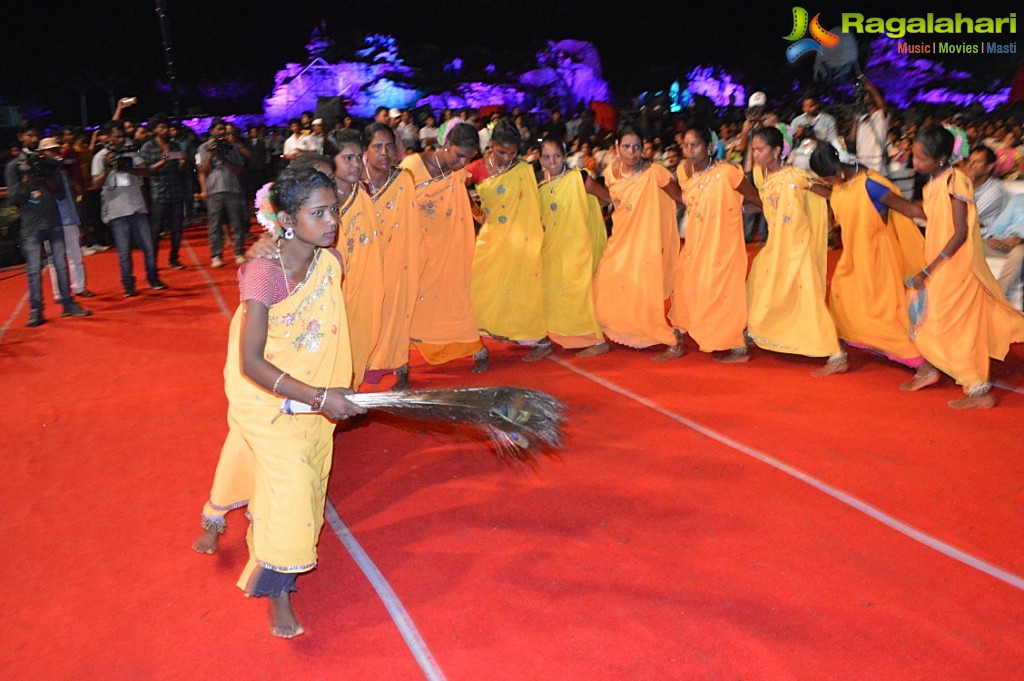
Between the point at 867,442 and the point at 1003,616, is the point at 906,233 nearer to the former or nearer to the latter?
the point at 867,442

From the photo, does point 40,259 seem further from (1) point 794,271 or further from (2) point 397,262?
(1) point 794,271

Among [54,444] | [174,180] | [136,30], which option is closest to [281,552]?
[54,444]

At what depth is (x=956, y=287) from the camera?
5.36 m

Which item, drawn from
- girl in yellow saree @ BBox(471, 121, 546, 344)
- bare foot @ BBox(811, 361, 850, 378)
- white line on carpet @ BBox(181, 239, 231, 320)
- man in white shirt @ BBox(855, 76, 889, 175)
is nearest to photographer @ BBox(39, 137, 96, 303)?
white line on carpet @ BBox(181, 239, 231, 320)

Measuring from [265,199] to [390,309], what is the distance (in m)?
2.53

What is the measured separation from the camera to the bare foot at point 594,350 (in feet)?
22.7

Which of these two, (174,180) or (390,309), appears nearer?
(390,309)

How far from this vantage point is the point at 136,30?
33.0m

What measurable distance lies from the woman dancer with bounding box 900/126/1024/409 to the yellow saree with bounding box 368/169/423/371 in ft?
10.7

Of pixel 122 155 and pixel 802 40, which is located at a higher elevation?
pixel 802 40

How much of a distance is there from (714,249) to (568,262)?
1.19 m

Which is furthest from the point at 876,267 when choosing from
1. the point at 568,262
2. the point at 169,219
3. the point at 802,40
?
the point at 802,40

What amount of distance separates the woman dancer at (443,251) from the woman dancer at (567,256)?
0.79m

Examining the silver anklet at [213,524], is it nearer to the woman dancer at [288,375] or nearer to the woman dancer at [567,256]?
the woman dancer at [288,375]
